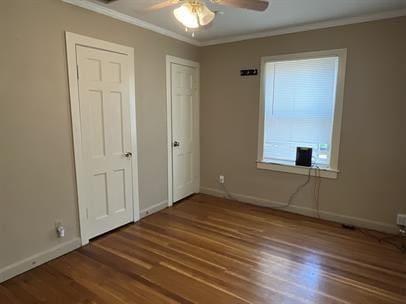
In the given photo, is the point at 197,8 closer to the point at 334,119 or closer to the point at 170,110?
the point at 170,110

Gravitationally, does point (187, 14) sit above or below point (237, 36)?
below

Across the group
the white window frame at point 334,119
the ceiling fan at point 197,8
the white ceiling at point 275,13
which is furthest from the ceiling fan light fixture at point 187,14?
the white window frame at point 334,119

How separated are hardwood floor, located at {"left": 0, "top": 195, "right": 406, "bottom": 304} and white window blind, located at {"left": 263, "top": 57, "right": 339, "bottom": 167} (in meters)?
1.01

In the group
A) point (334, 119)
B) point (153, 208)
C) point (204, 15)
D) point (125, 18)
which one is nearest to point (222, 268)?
point (153, 208)

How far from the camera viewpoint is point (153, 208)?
12.1 feet

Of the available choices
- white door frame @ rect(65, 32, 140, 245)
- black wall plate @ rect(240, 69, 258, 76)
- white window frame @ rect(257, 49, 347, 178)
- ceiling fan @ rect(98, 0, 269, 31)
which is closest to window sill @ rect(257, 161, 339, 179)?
white window frame @ rect(257, 49, 347, 178)

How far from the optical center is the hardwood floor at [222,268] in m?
2.06

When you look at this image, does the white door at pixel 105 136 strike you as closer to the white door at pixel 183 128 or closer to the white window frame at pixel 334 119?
the white door at pixel 183 128

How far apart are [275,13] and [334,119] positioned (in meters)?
1.44

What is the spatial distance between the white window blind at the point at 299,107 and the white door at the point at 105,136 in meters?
1.97

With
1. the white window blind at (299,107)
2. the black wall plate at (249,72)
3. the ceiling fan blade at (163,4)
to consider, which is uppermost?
the ceiling fan blade at (163,4)

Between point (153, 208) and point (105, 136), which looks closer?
point (105, 136)

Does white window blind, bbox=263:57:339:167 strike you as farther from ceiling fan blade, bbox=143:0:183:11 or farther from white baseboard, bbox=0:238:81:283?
white baseboard, bbox=0:238:81:283

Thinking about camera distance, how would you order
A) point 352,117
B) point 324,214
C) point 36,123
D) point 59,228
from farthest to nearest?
point 324,214 < point 352,117 < point 59,228 < point 36,123
